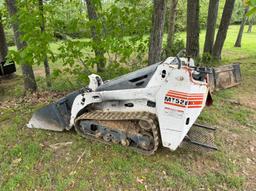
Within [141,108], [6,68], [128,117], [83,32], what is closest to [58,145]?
[128,117]

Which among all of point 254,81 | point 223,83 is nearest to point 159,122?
point 223,83

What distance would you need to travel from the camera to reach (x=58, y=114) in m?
3.93

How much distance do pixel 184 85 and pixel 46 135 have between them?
248 centimetres

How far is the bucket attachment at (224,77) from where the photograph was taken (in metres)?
5.92

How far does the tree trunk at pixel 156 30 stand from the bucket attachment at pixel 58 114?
226 centimetres

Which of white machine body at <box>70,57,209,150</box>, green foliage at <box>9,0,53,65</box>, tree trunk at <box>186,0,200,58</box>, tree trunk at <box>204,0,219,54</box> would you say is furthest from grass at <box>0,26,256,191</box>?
tree trunk at <box>204,0,219,54</box>

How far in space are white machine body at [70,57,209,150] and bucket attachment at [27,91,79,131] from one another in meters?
0.93

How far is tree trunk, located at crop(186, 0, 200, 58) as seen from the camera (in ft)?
24.3

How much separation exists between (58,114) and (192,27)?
5.65m

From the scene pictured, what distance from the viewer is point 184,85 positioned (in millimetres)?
2939

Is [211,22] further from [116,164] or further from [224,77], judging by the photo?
[116,164]

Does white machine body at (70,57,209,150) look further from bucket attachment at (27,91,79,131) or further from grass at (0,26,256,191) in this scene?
bucket attachment at (27,91,79,131)

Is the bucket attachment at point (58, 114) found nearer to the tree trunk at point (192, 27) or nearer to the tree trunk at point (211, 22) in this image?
the tree trunk at point (192, 27)

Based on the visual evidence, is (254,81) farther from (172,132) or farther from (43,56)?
(43,56)
